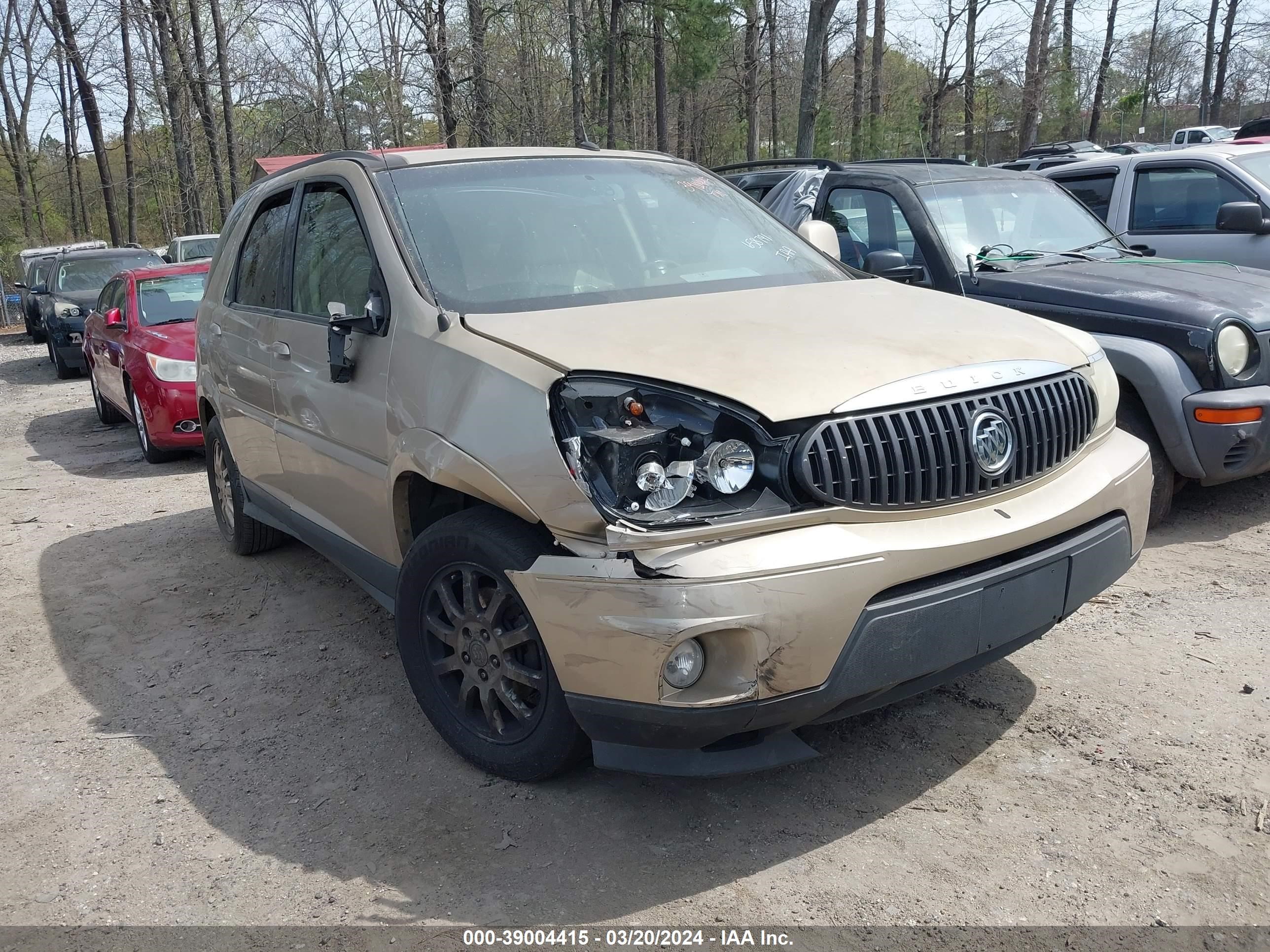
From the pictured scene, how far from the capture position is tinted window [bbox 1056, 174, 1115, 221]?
8.20 meters

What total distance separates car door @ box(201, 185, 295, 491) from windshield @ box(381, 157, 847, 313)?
3.37 feet

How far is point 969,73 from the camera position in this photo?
29578 millimetres

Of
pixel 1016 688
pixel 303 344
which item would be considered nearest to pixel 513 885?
pixel 1016 688

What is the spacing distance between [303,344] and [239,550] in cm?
215

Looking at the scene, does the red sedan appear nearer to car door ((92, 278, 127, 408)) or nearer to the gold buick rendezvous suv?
car door ((92, 278, 127, 408))

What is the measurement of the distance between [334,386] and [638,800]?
5.89ft

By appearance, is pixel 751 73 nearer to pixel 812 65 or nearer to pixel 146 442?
pixel 812 65

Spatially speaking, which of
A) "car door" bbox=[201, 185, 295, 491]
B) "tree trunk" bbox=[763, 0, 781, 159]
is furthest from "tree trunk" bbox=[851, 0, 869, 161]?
"car door" bbox=[201, 185, 295, 491]

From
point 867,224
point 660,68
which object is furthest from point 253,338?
point 660,68

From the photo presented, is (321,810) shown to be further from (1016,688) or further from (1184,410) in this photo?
(1184,410)

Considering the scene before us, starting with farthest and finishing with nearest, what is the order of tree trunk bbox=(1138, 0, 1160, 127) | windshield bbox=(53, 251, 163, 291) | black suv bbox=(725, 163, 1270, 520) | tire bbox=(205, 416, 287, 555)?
tree trunk bbox=(1138, 0, 1160, 127)
windshield bbox=(53, 251, 163, 291)
tire bbox=(205, 416, 287, 555)
black suv bbox=(725, 163, 1270, 520)

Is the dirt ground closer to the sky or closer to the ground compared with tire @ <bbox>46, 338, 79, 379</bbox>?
closer to the sky

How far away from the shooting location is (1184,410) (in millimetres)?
5016

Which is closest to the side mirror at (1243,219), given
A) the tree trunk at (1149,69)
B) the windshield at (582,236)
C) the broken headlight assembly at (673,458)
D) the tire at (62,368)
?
the windshield at (582,236)
